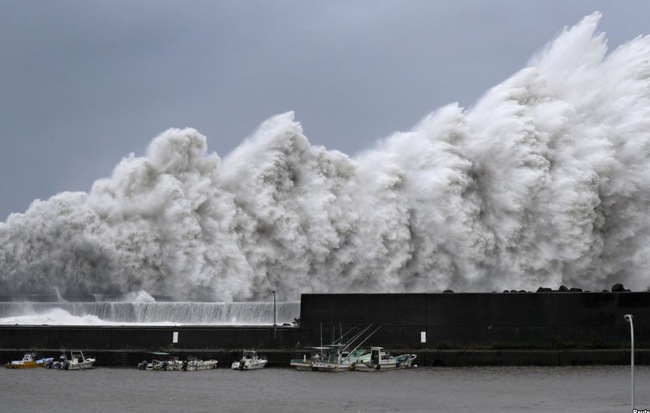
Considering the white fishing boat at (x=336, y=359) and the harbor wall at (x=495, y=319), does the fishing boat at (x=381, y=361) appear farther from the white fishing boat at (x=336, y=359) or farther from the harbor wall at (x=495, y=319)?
the harbor wall at (x=495, y=319)

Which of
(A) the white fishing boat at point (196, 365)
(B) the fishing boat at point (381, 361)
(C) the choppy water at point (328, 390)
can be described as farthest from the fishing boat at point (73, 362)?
(B) the fishing boat at point (381, 361)

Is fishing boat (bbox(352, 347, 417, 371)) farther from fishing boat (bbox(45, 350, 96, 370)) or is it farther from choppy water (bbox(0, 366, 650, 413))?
fishing boat (bbox(45, 350, 96, 370))

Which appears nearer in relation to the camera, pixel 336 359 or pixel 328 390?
pixel 328 390

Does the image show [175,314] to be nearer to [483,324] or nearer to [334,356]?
[334,356]

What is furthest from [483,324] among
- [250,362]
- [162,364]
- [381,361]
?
[162,364]

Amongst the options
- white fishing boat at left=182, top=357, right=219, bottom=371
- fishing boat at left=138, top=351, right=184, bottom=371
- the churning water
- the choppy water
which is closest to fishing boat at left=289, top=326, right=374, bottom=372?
the choppy water

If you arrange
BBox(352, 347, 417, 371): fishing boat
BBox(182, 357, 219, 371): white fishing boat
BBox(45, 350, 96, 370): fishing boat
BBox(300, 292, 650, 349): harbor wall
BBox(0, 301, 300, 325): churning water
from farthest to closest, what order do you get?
1. BBox(0, 301, 300, 325): churning water
2. BBox(45, 350, 96, 370): fishing boat
3. BBox(182, 357, 219, 371): white fishing boat
4. BBox(300, 292, 650, 349): harbor wall
5. BBox(352, 347, 417, 371): fishing boat
